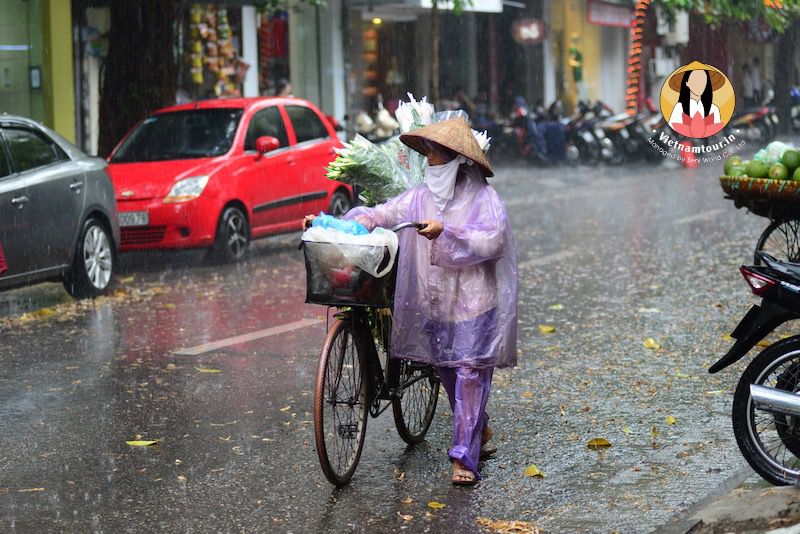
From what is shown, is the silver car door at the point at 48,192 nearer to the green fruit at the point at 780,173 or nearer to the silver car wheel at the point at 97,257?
the silver car wheel at the point at 97,257

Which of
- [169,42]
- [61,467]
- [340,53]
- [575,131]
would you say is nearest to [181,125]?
[169,42]

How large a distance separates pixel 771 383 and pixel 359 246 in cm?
176

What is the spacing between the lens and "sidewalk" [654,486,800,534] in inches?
186

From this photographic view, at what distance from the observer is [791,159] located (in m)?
9.35

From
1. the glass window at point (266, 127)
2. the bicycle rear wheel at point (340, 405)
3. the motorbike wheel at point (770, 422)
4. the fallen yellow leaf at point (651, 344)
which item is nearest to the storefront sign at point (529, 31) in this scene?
the glass window at point (266, 127)

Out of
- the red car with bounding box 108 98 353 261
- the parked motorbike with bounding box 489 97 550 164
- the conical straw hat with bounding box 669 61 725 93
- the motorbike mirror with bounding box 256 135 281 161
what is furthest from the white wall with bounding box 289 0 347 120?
the conical straw hat with bounding box 669 61 725 93

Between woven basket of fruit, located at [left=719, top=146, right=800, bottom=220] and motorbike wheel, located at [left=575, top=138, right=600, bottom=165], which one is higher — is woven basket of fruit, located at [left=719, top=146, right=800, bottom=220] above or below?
above

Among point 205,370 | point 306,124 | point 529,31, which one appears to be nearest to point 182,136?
point 306,124

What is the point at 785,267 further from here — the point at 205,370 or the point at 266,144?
the point at 266,144

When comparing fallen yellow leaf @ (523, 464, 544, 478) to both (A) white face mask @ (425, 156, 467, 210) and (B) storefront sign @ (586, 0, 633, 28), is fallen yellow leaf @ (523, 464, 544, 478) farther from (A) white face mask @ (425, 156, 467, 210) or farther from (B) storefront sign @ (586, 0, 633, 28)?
(B) storefront sign @ (586, 0, 633, 28)

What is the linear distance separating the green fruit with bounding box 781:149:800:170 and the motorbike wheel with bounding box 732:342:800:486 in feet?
13.7

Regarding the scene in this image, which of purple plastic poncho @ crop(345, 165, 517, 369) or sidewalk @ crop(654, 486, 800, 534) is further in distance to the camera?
purple plastic poncho @ crop(345, 165, 517, 369)

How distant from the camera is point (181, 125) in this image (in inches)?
572

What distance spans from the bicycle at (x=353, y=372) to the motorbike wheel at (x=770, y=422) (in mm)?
1465
